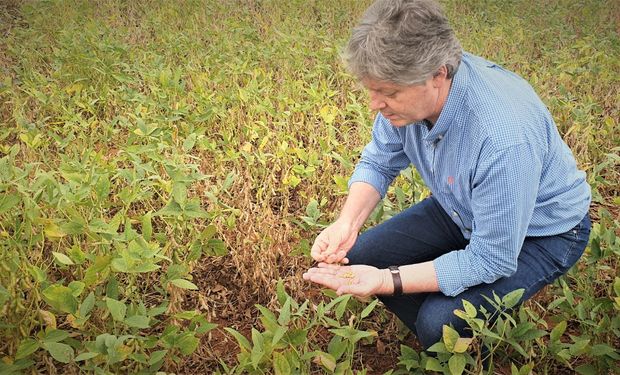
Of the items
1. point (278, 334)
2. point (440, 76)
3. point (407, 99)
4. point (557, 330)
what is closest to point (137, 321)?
point (278, 334)

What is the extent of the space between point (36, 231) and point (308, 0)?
419 cm

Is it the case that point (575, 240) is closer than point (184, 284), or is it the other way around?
point (184, 284)

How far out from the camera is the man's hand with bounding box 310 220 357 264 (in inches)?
75.3

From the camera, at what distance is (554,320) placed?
6.44 feet

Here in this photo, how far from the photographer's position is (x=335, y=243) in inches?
76.6

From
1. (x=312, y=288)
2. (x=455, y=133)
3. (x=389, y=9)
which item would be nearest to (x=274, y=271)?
(x=312, y=288)

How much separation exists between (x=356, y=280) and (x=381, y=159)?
544 millimetres

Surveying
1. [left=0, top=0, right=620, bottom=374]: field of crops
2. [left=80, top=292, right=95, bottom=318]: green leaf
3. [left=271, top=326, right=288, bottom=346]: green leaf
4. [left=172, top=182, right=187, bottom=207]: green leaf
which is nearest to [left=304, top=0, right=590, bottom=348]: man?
[left=0, top=0, right=620, bottom=374]: field of crops

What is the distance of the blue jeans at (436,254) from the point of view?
1761 mm

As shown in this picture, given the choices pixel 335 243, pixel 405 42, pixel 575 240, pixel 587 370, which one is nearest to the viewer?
pixel 405 42

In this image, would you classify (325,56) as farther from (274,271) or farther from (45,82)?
(274,271)

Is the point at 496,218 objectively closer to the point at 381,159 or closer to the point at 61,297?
the point at 381,159

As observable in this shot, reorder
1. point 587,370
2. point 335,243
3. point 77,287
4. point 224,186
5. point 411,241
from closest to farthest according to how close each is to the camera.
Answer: point 77,287 < point 587,370 < point 335,243 < point 411,241 < point 224,186

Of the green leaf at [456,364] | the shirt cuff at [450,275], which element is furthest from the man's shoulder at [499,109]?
the green leaf at [456,364]
